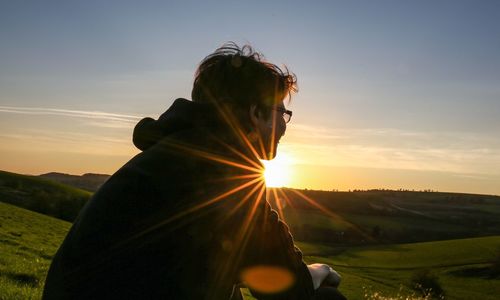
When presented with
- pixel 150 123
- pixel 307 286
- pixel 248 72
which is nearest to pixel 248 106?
pixel 248 72

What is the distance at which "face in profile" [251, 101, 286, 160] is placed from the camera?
281 centimetres

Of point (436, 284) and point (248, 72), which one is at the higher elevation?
point (248, 72)

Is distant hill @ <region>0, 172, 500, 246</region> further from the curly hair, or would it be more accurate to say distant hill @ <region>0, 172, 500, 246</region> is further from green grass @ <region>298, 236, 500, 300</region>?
the curly hair

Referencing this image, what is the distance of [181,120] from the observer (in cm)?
265

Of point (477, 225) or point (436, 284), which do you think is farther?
point (477, 225)

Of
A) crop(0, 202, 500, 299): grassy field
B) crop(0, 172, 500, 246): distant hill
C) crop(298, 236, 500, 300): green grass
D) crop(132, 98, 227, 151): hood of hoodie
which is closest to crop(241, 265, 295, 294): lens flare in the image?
crop(132, 98, 227, 151): hood of hoodie

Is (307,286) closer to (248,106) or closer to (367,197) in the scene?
(248,106)

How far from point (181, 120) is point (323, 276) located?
1.42 meters

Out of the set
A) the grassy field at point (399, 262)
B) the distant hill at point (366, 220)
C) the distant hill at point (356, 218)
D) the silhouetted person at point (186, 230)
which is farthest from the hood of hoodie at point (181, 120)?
the distant hill at point (366, 220)

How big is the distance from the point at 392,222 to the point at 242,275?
138 meters

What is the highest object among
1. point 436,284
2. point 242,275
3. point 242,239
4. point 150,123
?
point 150,123

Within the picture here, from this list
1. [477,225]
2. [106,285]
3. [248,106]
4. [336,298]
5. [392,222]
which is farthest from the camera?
[477,225]

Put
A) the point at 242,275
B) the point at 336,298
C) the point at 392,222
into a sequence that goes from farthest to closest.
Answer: the point at 392,222 < the point at 336,298 < the point at 242,275

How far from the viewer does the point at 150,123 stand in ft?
9.27
